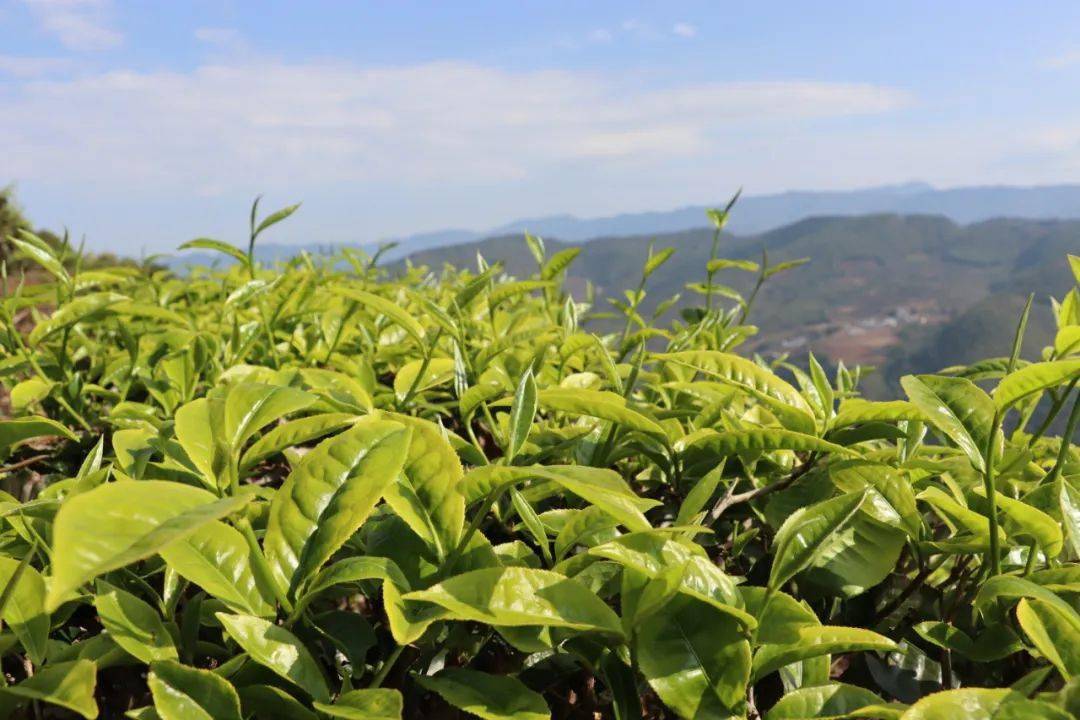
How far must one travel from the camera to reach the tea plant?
2.46 feet

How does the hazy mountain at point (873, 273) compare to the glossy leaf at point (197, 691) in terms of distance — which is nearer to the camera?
the glossy leaf at point (197, 691)

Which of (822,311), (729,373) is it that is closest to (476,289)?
(729,373)

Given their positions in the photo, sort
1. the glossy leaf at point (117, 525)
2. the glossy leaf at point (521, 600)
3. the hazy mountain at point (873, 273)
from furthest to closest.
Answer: the hazy mountain at point (873, 273)
the glossy leaf at point (521, 600)
the glossy leaf at point (117, 525)

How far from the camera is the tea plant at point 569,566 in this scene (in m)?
0.75

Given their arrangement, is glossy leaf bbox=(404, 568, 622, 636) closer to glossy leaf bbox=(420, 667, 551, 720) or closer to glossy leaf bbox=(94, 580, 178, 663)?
glossy leaf bbox=(420, 667, 551, 720)

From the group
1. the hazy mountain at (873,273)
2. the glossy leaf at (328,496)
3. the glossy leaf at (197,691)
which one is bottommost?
the hazy mountain at (873,273)

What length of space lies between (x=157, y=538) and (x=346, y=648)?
1.28 feet

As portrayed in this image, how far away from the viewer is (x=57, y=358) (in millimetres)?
1921

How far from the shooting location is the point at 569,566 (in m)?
0.88

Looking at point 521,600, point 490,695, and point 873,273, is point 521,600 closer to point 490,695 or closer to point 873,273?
point 490,695

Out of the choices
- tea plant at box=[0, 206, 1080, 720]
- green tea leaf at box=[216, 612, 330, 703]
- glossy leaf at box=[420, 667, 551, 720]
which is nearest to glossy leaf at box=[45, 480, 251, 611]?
tea plant at box=[0, 206, 1080, 720]

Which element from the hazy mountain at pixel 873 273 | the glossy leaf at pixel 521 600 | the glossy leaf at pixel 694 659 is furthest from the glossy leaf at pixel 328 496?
the hazy mountain at pixel 873 273

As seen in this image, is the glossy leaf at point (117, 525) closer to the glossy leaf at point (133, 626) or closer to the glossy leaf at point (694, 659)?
the glossy leaf at point (133, 626)

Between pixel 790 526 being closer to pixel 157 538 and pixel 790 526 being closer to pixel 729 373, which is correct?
pixel 729 373
